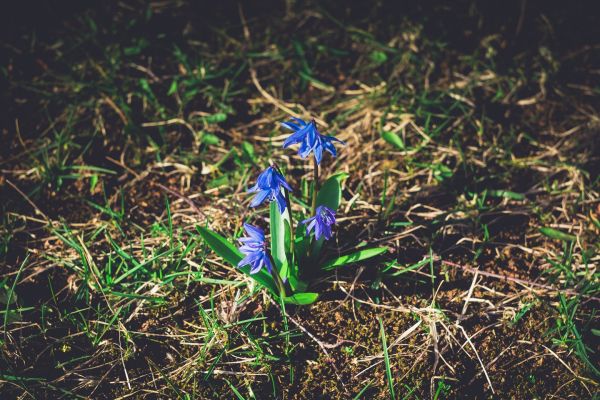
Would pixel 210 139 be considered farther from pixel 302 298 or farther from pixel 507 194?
pixel 507 194

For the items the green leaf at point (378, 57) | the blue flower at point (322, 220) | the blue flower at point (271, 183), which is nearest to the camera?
the blue flower at point (271, 183)

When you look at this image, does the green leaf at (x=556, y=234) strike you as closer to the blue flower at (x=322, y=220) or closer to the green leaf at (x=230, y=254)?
the blue flower at (x=322, y=220)

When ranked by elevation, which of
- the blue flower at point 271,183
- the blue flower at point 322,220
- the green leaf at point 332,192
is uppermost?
the blue flower at point 271,183

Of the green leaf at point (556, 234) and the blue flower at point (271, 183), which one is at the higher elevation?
the blue flower at point (271, 183)

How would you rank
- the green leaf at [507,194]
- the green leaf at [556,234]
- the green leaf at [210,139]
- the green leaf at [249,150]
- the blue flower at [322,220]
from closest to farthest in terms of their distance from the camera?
the blue flower at [322,220] < the green leaf at [556,234] < the green leaf at [507,194] < the green leaf at [249,150] < the green leaf at [210,139]

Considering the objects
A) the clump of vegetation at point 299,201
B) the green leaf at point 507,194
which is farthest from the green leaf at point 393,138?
the green leaf at point 507,194

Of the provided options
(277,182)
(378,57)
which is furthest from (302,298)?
(378,57)

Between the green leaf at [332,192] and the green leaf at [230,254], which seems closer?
the green leaf at [230,254]

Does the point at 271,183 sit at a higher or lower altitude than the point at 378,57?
higher
